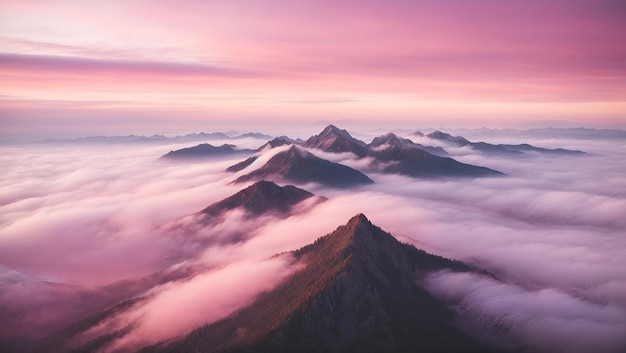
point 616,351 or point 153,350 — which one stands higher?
point 616,351

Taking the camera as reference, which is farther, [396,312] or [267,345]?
[396,312]

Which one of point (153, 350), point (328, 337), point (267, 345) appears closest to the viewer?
point (267, 345)

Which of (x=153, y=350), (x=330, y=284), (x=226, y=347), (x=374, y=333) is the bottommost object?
(x=153, y=350)

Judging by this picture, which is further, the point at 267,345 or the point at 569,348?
the point at 569,348

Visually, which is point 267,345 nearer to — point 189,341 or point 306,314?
point 306,314

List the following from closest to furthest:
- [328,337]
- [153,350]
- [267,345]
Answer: [267,345] → [328,337] → [153,350]

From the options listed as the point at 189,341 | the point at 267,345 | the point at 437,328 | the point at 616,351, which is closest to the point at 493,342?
the point at 437,328

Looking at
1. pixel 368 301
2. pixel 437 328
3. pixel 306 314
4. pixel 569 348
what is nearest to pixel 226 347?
pixel 306 314

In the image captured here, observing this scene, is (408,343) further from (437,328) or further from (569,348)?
(569,348)

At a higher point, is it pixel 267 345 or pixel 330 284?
pixel 330 284
